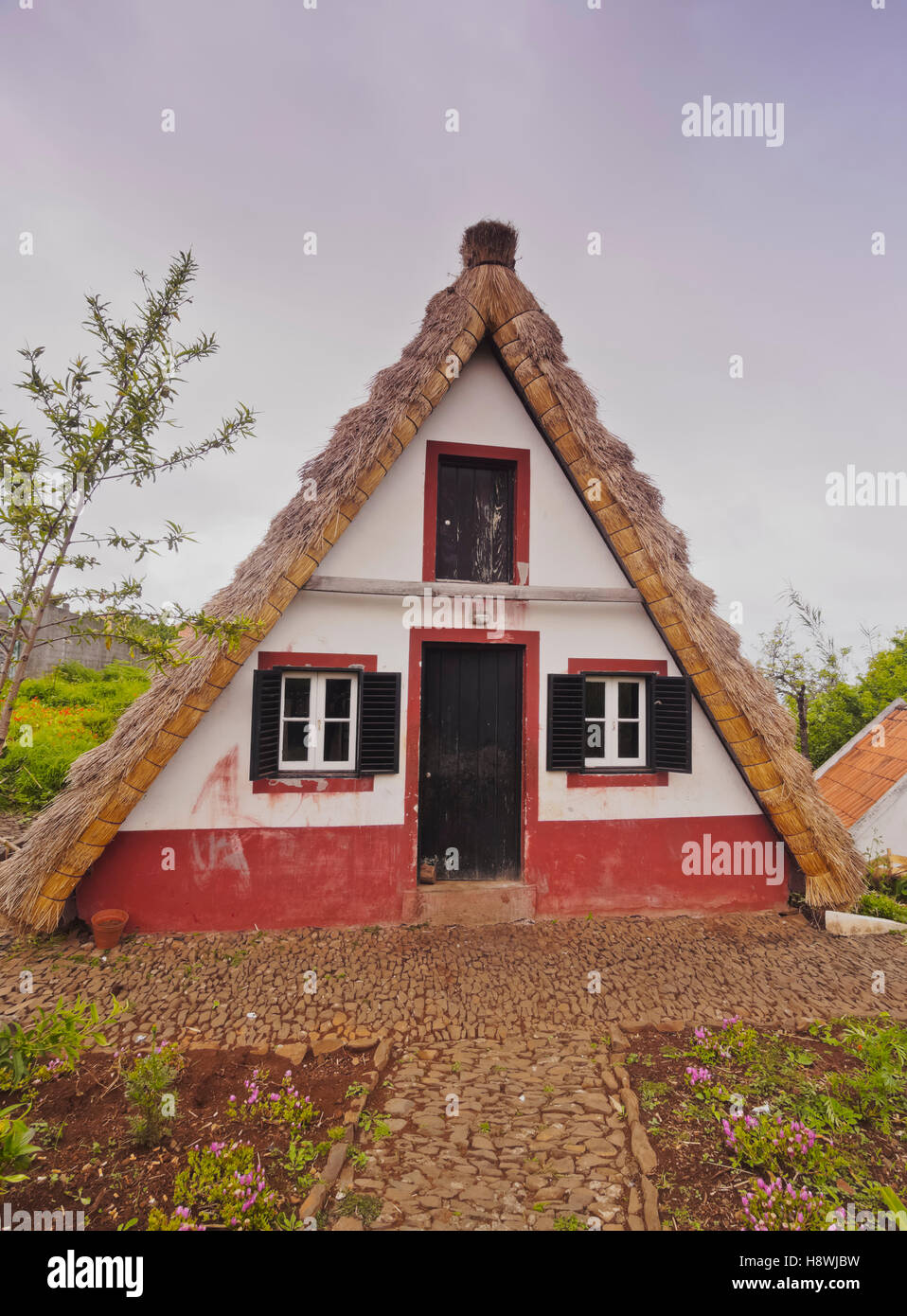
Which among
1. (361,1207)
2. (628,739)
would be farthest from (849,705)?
(361,1207)

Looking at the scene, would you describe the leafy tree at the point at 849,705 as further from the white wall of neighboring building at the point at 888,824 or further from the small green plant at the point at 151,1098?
the small green plant at the point at 151,1098

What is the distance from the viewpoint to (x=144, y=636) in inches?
106

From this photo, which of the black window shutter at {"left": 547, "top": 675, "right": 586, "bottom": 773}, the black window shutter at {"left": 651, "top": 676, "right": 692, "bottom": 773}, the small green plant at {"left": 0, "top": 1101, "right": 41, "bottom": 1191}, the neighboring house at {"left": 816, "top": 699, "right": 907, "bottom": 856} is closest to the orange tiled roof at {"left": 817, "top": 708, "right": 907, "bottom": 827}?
the neighboring house at {"left": 816, "top": 699, "right": 907, "bottom": 856}

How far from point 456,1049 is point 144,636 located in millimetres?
3254

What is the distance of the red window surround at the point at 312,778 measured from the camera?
203 inches

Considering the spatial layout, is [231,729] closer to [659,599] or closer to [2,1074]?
[2,1074]

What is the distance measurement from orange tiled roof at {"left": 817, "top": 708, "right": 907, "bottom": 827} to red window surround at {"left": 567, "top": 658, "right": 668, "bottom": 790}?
3.40 m

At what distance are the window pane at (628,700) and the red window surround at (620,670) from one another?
0.19m

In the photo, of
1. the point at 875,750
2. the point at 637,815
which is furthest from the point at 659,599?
the point at 875,750

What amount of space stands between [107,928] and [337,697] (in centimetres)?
263

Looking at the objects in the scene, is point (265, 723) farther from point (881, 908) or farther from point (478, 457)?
point (881, 908)

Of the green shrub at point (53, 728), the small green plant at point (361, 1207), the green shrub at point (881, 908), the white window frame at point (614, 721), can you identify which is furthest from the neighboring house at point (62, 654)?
the green shrub at point (881, 908)
